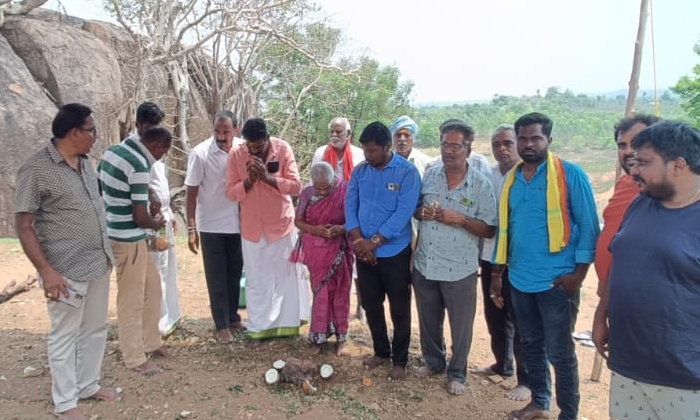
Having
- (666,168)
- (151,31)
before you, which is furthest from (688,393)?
(151,31)

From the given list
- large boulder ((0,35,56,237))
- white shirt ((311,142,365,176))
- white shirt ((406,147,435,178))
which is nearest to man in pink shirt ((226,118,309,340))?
white shirt ((311,142,365,176))

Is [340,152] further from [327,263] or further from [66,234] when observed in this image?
[66,234]

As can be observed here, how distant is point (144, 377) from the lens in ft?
12.0

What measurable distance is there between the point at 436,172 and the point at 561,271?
108cm

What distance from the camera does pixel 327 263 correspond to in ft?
12.9

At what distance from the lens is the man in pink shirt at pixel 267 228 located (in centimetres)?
393

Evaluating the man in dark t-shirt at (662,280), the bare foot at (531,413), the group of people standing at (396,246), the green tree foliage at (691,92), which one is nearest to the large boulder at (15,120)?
the group of people standing at (396,246)

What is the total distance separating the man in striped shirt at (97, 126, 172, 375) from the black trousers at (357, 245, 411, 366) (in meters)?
1.54

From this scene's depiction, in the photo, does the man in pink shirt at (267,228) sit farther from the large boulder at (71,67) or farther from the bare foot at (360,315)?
the large boulder at (71,67)

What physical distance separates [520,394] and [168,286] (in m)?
2.88

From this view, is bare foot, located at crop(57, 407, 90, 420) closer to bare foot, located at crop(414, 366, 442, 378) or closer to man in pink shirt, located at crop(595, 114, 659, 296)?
bare foot, located at crop(414, 366, 442, 378)

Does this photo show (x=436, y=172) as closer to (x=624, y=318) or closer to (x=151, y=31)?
(x=624, y=318)

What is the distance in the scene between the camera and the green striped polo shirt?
10.9 feet

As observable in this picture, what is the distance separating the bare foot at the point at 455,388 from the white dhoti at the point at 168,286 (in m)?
2.26
